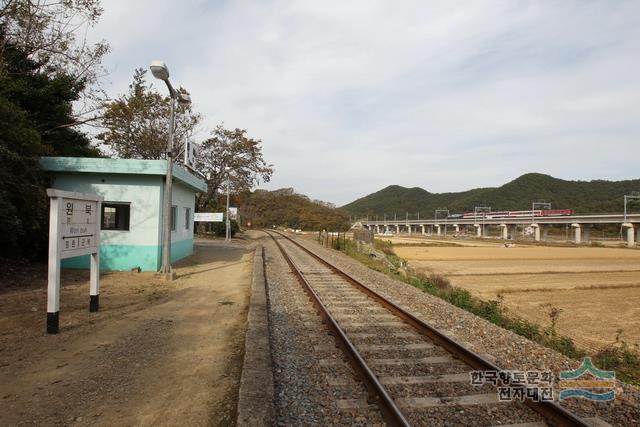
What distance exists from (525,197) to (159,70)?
144 meters

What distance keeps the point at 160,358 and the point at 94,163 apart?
8.73 metres

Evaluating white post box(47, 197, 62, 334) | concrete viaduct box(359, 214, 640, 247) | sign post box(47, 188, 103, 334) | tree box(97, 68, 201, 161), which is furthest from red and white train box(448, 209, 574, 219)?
white post box(47, 197, 62, 334)

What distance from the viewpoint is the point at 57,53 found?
→ 14406 mm

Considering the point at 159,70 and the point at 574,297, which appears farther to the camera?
the point at 574,297

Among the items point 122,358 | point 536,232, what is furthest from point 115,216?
point 536,232

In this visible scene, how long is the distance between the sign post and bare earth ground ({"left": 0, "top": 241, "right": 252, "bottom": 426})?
45 cm

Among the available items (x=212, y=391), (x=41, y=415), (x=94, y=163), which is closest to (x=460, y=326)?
(x=212, y=391)

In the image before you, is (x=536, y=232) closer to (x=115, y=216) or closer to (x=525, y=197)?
(x=525, y=197)

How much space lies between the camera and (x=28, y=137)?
394 inches

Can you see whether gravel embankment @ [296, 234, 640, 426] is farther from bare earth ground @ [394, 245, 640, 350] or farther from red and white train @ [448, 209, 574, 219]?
red and white train @ [448, 209, 574, 219]

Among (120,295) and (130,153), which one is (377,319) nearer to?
(120,295)

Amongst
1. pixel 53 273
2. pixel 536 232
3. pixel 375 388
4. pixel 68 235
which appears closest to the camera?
pixel 375 388

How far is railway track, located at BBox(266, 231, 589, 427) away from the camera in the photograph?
138 inches

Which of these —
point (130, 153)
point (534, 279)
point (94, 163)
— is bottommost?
point (534, 279)
